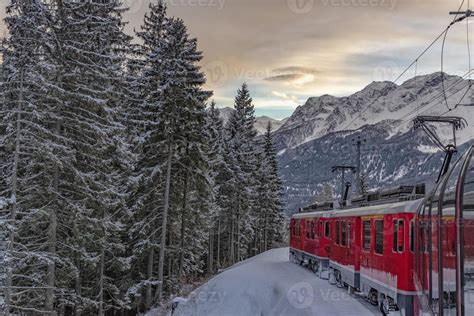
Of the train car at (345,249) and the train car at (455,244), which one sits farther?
the train car at (345,249)

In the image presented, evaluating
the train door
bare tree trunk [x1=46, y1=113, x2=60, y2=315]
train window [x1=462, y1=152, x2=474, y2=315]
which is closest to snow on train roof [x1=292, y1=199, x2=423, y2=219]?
the train door

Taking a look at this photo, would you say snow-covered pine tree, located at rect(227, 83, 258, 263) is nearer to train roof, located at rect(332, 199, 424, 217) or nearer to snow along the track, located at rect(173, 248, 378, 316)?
snow along the track, located at rect(173, 248, 378, 316)

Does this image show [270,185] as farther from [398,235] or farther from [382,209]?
[398,235]

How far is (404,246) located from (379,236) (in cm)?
229

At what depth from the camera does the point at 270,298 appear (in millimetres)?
19125

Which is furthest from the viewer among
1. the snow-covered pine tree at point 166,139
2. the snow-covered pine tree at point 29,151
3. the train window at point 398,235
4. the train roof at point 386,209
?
the snow-covered pine tree at point 166,139

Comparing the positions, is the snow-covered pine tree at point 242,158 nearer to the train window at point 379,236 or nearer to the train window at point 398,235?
the train window at point 379,236

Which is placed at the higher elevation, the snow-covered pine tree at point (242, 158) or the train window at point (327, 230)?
the snow-covered pine tree at point (242, 158)

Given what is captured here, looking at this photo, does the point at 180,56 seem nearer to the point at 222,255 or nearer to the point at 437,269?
the point at 437,269

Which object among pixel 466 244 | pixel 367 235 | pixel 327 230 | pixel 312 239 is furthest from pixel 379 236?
pixel 312 239

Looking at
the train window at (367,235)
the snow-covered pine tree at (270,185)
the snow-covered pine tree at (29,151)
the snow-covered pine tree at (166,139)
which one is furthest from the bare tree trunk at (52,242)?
the snow-covered pine tree at (270,185)

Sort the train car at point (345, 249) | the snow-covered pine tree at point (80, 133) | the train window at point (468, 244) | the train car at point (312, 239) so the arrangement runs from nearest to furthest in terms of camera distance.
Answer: the train window at point (468, 244) < the snow-covered pine tree at point (80, 133) < the train car at point (345, 249) < the train car at point (312, 239)

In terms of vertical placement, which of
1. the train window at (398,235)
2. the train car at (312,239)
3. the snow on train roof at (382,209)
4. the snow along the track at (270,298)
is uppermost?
the snow on train roof at (382,209)

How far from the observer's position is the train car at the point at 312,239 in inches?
943
